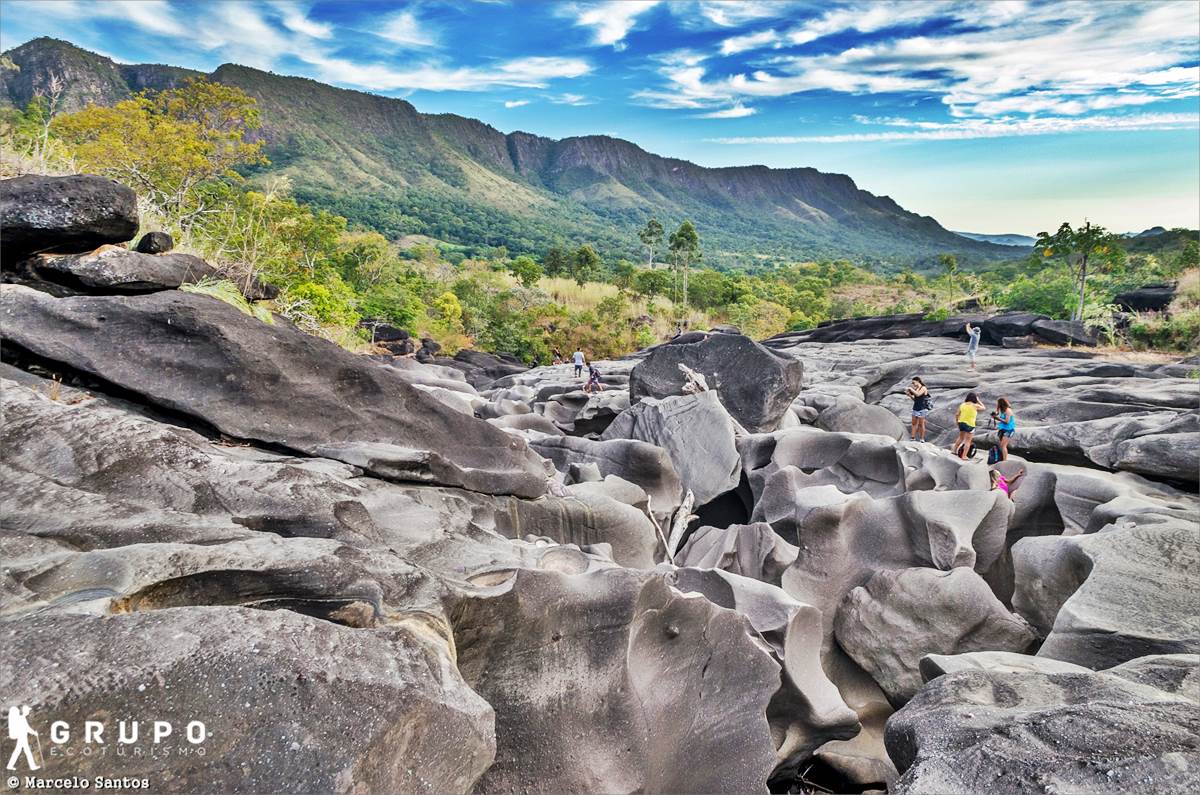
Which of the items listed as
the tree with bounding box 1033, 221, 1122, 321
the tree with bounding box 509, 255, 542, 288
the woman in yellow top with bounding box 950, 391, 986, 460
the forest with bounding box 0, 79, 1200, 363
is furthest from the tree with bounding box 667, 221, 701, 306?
the woman in yellow top with bounding box 950, 391, 986, 460

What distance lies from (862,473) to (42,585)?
9953mm

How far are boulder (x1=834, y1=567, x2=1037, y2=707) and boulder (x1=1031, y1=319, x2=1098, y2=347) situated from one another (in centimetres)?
2338

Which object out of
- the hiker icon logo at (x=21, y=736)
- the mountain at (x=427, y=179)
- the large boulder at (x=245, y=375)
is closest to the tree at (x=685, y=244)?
the mountain at (x=427, y=179)

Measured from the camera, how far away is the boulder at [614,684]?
3.30m

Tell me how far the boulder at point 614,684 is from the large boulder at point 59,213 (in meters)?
4.31

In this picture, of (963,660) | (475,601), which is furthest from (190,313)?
(963,660)

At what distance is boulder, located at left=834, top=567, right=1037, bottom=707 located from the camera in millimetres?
6344

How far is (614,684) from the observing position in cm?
370

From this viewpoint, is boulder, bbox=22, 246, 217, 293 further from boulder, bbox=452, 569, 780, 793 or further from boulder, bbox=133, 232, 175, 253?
boulder, bbox=452, 569, 780, 793

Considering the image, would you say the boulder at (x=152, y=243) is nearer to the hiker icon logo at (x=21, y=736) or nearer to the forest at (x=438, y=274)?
the forest at (x=438, y=274)

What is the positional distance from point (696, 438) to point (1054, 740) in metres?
7.90

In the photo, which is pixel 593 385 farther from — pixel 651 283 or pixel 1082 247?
pixel 651 283

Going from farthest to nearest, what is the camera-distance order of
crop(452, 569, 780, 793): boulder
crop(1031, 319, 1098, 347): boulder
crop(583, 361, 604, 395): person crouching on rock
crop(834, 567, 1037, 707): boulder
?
crop(1031, 319, 1098, 347): boulder
crop(583, 361, 604, 395): person crouching on rock
crop(834, 567, 1037, 707): boulder
crop(452, 569, 780, 793): boulder

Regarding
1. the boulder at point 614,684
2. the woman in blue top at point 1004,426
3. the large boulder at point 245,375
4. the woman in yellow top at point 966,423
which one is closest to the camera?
the boulder at point 614,684
